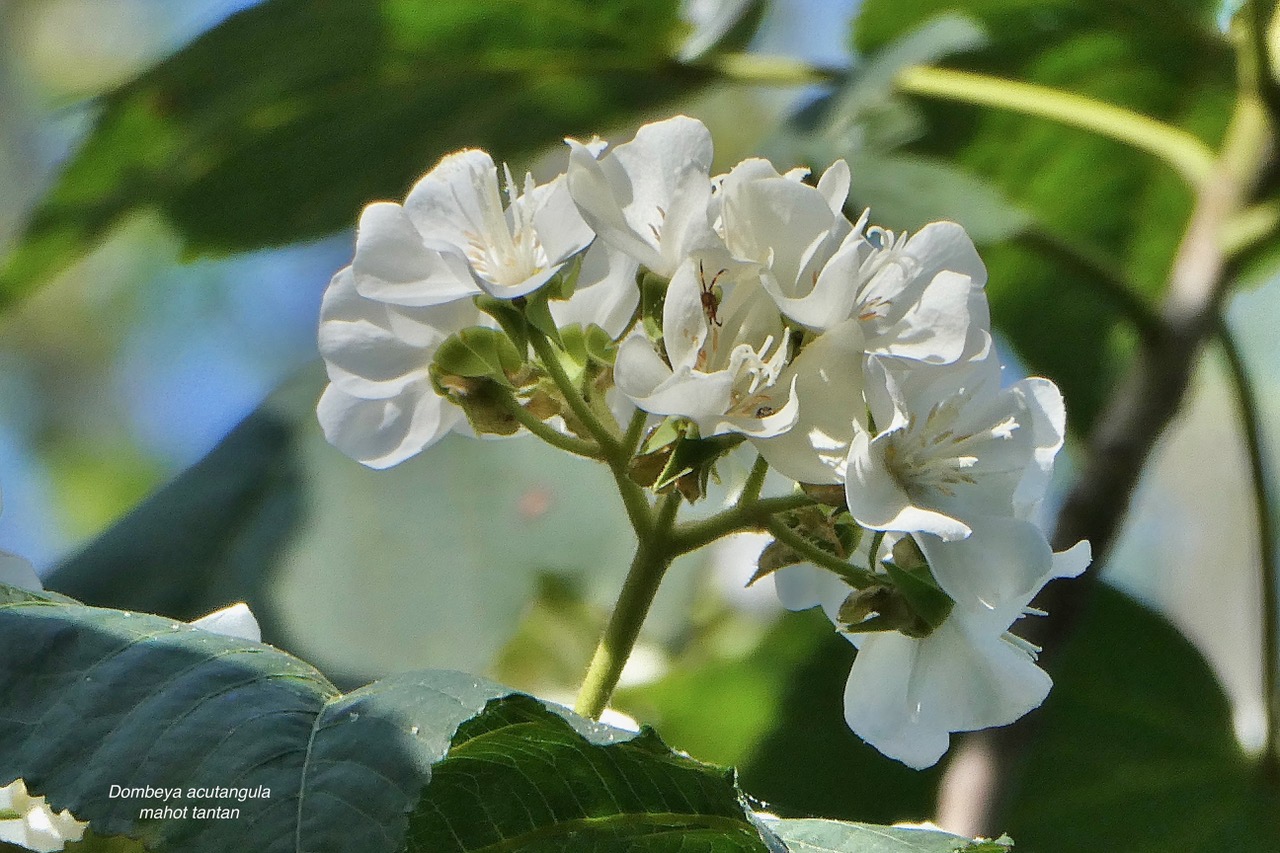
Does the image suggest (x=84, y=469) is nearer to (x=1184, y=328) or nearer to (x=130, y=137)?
(x=130, y=137)

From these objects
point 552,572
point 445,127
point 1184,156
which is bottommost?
point 552,572

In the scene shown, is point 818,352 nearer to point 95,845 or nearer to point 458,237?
point 458,237

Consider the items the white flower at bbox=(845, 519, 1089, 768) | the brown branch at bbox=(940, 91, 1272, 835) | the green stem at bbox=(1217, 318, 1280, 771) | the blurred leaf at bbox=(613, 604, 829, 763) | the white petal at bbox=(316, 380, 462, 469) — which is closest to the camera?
the white flower at bbox=(845, 519, 1089, 768)

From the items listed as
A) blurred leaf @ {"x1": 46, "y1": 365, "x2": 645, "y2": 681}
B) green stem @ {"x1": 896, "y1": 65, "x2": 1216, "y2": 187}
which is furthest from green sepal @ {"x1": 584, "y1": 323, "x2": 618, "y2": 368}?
green stem @ {"x1": 896, "y1": 65, "x2": 1216, "y2": 187}

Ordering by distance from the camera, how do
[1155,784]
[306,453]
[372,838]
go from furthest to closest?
[1155,784] < [306,453] < [372,838]

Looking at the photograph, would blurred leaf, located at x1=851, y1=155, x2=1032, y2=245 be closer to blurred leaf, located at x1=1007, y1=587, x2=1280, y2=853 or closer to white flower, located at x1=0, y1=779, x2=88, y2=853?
blurred leaf, located at x1=1007, y1=587, x2=1280, y2=853

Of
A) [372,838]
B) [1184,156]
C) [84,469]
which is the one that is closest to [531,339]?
[372,838]

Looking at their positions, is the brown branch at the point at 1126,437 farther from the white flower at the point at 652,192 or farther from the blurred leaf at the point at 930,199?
the white flower at the point at 652,192
